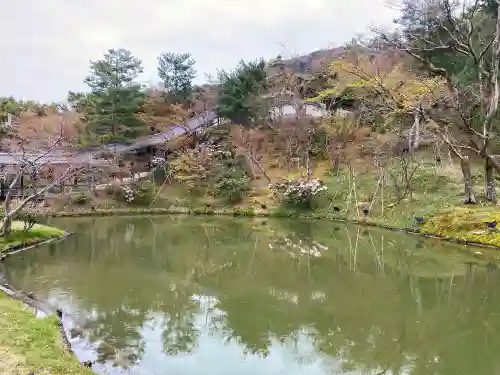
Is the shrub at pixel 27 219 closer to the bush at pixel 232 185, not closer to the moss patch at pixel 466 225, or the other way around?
the bush at pixel 232 185

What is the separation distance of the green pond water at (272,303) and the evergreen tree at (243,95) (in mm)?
14972

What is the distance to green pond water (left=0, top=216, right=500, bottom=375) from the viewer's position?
21.6 feet

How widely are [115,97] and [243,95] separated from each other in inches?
319

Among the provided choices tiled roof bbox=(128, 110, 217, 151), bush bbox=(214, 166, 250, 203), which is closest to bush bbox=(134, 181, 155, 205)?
bush bbox=(214, 166, 250, 203)

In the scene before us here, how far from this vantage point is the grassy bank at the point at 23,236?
46.2 feet

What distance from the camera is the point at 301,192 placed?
21.4 metres

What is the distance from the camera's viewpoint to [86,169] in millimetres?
24984

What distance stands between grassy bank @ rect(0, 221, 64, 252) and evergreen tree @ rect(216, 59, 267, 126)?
1577 centimetres

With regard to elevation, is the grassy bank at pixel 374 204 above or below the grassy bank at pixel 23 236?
above

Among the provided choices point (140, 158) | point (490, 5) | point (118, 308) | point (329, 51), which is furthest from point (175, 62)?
point (118, 308)

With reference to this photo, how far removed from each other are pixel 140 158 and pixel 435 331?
25.2 metres

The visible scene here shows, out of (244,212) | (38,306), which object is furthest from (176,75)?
(38,306)

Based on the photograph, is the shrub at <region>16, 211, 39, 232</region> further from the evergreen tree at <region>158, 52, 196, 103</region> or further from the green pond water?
the evergreen tree at <region>158, 52, 196, 103</region>

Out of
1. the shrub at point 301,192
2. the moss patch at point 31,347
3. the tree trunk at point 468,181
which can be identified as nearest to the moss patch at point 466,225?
the tree trunk at point 468,181
